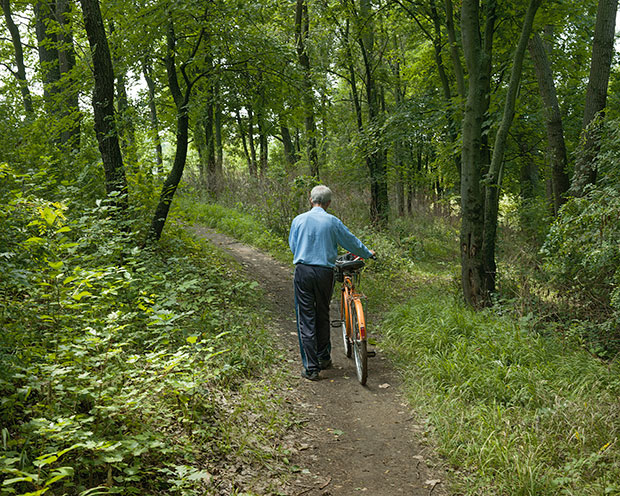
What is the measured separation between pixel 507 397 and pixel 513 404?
0.50 ft

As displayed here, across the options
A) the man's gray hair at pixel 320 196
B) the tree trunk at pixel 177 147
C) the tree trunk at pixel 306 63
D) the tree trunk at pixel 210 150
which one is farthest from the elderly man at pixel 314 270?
the tree trunk at pixel 210 150

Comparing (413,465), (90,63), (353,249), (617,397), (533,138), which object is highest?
(90,63)

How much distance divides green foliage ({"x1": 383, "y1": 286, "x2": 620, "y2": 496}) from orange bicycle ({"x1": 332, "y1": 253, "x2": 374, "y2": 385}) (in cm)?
63

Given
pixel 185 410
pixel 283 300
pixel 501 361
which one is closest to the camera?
pixel 185 410

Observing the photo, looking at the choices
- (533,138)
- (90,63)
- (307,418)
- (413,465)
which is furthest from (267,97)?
(533,138)

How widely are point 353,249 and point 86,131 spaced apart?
623 cm

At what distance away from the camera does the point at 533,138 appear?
12.9 meters

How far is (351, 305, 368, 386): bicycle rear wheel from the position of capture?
4.98m

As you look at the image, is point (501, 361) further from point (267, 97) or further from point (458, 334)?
point (267, 97)

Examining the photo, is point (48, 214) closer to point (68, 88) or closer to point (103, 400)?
point (103, 400)

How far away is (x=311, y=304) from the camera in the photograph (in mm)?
5246

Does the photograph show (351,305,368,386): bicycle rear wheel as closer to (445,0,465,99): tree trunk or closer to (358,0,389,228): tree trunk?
(445,0,465,99): tree trunk

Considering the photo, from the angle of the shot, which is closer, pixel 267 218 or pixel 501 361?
pixel 501 361

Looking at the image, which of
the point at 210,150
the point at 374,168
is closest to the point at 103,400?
the point at 374,168
